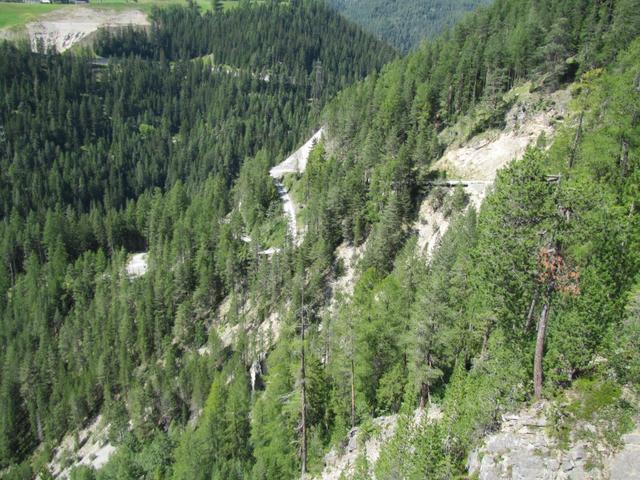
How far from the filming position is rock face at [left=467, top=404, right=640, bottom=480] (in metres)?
17.0

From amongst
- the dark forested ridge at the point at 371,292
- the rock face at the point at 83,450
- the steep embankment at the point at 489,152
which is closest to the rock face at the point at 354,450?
the dark forested ridge at the point at 371,292

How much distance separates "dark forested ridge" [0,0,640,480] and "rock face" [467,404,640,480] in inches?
26.9

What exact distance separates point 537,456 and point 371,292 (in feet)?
88.6

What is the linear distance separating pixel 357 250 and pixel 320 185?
20803 mm

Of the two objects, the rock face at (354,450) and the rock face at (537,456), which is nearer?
the rock face at (537,456)

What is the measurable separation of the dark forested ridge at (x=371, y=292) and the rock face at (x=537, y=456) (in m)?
0.68

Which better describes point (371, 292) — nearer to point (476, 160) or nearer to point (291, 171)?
point (476, 160)

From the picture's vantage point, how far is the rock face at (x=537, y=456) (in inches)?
667

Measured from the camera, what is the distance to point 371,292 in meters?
45.2

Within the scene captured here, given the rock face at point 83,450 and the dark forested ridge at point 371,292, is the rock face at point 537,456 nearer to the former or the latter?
the dark forested ridge at point 371,292

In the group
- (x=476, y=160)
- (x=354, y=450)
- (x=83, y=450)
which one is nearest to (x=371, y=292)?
(x=354, y=450)

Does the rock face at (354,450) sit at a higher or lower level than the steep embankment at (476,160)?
lower

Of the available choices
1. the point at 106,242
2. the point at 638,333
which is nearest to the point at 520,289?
the point at 638,333

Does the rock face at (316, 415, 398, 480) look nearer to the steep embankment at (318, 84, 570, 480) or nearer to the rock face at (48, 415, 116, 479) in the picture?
the steep embankment at (318, 84, 570, 480)
